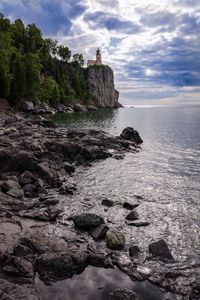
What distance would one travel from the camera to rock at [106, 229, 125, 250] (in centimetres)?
1562

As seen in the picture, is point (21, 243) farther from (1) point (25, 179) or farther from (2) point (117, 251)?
(1) point (25, 179)

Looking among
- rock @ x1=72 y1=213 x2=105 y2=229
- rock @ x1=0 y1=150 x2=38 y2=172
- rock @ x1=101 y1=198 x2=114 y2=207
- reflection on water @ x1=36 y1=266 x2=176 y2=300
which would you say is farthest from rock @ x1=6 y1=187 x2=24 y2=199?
reflection on water @ x1=36 y1=266 x2=176 y2=300

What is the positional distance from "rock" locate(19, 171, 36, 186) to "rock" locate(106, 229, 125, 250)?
11.0 meters

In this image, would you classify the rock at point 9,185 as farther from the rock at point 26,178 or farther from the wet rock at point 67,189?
the wet rock at point 67,189

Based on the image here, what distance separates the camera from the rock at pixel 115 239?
51.2 ft

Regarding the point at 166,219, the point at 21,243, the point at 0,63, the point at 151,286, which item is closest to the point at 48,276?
the point at 21,243

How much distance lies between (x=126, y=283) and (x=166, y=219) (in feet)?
27.0

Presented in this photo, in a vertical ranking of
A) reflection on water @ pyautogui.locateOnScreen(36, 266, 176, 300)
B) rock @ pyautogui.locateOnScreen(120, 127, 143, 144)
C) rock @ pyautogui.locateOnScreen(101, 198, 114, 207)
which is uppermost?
rock @ pyautogui.locateOnScreen(120, 127, 143, 144)

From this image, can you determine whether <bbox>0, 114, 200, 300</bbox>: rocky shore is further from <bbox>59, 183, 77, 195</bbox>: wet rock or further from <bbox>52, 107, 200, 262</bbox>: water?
<bbox>52, 107, 200, 262</bbox>: water

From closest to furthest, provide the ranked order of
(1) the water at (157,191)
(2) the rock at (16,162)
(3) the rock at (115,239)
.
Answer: (3) the rock at (115,239), (1) the water at (157,191), (2) the rock at (16,162)

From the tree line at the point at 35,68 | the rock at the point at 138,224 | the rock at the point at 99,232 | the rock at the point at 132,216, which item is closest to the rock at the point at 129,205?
the rock at the point at 132,216

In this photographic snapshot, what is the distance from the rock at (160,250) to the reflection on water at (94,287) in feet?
8.69

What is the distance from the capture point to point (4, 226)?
16.0 m

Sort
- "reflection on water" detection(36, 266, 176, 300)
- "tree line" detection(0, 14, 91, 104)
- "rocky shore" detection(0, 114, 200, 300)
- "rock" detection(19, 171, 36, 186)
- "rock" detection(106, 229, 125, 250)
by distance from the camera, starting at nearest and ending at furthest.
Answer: "reflection on water" detection(36, 266, 176, 300) → "rocky shore" detection(0, 114, 200, 300) → "rock" detection(106, 229, 125, 250) → "rock" detection(19, 171, 36, 186) → "tree line" detection(0, 14, 91, 104)
